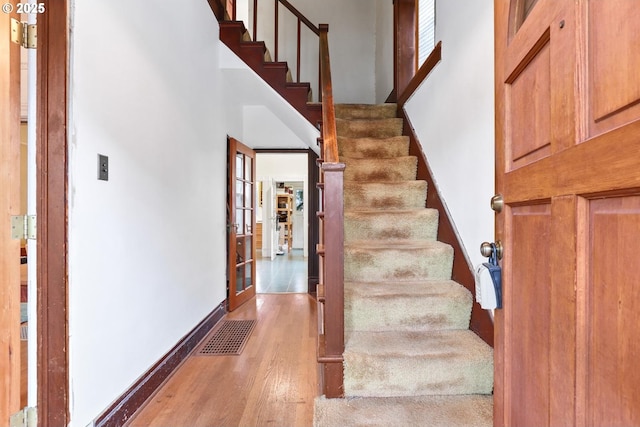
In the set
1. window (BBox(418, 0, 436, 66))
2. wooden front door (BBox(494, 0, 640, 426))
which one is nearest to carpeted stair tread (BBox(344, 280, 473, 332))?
wooden front door (BBox(494, 0, 640, 426))

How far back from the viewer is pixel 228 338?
2.59 metres

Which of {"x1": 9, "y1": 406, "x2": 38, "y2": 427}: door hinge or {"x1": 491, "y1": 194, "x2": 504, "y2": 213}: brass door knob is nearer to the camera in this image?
{"x1": 491, "y1": 194, "x2": 504, "y2": 213}: brass door knob

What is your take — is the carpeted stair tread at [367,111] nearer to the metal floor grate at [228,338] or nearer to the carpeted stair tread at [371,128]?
the carpeted stair tread at [371,128]

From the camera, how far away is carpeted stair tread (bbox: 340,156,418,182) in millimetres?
2717

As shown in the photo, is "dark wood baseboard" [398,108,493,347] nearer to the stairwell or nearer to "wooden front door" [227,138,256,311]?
the stairwell

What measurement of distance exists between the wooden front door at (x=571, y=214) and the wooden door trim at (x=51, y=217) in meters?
1.54

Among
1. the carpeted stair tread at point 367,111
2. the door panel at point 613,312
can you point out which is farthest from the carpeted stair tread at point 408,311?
the carpeted stair tread at point 367,111

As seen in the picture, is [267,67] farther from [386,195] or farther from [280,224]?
[280,224]

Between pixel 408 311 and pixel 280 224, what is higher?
pixel 280 224

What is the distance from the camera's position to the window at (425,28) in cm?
298

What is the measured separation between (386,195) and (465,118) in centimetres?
85

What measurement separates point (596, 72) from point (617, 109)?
0.09 m

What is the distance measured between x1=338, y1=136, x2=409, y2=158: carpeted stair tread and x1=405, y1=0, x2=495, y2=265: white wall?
0.40m

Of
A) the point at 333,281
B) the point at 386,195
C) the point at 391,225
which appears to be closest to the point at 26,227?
the point at 333,281
